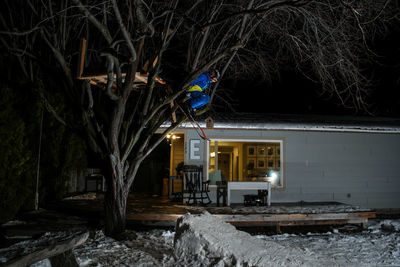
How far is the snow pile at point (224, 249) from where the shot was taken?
3.52 metres

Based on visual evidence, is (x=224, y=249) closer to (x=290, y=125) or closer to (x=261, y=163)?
(x=290, y=125)

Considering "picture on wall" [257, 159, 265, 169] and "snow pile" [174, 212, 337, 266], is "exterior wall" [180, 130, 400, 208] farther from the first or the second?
"snow pile" [174, 212, 337, 266]

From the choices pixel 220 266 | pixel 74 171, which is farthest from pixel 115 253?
pixel 74 171

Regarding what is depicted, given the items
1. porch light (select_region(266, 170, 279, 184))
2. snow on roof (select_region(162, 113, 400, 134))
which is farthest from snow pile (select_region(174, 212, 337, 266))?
porch light (select_region(266, 170, 279, 184))

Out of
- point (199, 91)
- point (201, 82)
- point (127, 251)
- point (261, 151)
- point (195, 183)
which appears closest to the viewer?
point (127, 251)

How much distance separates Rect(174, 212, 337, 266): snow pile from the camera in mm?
3520

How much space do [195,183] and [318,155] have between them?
4457 millimetres

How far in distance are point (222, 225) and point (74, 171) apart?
8318mm

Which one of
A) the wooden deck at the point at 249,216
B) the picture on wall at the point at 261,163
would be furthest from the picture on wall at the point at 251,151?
the wooden deck at the point at 249,216

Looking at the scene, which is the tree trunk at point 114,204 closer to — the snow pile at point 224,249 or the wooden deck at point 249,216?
the wooden deck at point 249,216

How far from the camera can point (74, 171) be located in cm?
1138

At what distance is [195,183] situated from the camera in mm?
9516

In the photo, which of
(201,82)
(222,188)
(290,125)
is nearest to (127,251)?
(201,82)

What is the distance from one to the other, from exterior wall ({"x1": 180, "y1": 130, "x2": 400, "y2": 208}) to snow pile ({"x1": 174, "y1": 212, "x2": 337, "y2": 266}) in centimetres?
566
